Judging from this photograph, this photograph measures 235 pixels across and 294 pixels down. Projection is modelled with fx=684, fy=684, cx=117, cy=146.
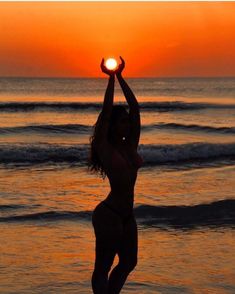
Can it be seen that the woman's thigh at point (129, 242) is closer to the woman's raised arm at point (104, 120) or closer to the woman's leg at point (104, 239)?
the woman's leg at point (104, 239)

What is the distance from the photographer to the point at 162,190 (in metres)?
13.6

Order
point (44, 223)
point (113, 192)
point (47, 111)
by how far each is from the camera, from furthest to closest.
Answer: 1. point (47, 111)
2. point (44, 223)
3. point (113, 192)

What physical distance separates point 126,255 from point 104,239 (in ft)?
0.83

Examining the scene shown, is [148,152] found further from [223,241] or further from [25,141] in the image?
[223,241]

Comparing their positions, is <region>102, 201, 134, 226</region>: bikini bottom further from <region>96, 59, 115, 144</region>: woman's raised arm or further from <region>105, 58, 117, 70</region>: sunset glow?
<region>105, 58, 117, 70</region>: sunset glow

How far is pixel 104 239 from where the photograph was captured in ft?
16.9

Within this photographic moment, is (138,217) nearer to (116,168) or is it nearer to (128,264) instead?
(128,264)

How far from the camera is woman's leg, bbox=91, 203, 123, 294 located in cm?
509

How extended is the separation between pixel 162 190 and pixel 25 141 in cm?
1279

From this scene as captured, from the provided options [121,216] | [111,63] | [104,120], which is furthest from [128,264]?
[111,63]

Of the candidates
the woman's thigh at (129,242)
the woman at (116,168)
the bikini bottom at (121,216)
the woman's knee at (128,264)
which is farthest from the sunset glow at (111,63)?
the woman's knee at (128,264)

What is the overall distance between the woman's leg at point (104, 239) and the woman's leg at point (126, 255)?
7cm

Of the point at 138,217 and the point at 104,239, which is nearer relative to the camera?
the point at 104,239

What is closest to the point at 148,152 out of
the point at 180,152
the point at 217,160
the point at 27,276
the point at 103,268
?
the point at 180,152
